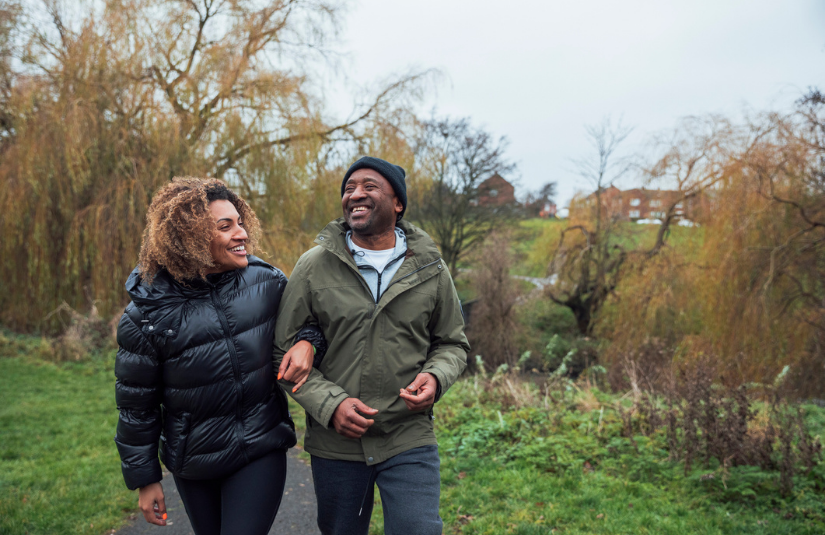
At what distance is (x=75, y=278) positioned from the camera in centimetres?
997

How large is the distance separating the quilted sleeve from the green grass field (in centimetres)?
206

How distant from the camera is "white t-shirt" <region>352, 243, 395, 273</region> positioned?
230cm

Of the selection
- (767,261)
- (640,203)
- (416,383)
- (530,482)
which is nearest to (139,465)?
(416,383)

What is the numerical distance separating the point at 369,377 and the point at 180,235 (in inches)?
34.8

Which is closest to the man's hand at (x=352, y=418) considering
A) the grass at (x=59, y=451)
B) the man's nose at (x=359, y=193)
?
the man's nose at (x=359, y=193)

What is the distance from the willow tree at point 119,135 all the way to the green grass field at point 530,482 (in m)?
4.00

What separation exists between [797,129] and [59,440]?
12259mm

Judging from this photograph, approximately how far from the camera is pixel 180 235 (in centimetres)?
208

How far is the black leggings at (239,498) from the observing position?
6.75 feet

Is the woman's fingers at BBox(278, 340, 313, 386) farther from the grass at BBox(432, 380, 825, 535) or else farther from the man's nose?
the grass at BBox(432, 380, 825, 535)

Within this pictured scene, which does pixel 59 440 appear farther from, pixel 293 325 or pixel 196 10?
pixel 196 10

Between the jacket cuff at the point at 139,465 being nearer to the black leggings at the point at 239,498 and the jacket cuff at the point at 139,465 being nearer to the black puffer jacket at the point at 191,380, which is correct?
the black puffer jacket at the point at 191,380

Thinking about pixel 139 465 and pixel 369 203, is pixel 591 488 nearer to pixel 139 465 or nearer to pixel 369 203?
pixel 369 203

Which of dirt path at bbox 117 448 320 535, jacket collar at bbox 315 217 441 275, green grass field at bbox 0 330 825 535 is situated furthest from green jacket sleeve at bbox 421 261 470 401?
dirt path at bbox 117 448 320 535
